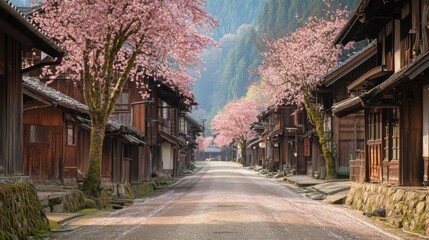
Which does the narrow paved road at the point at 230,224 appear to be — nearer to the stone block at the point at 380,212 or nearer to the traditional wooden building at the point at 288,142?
the stone block at the point at 380,212

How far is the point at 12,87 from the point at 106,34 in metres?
10.9

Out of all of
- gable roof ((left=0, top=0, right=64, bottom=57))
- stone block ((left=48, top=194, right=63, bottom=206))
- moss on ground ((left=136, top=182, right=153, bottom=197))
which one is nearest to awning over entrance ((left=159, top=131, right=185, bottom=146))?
moss on ground ((left=136, top=182, right=153, bottom=197))

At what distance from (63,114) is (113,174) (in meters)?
7.98

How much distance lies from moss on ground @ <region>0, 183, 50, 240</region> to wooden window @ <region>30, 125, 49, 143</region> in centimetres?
1237

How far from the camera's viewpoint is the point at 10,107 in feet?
49.7

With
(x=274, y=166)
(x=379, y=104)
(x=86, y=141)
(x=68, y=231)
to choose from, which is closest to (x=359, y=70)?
(x=86, y=141)

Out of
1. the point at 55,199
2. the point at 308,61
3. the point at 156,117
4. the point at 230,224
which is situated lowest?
the point at 230,224

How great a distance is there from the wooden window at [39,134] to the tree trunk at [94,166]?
9.92 ft

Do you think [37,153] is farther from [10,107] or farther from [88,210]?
[10,107]

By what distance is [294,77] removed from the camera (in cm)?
4600

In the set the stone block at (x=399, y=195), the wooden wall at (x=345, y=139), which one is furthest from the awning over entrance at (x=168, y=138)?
the stone block at (x=399, y=195)

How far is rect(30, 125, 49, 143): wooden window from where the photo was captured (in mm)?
27391

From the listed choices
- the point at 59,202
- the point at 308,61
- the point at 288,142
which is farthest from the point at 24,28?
the point at 288,142

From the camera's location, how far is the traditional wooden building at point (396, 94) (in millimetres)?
18516
